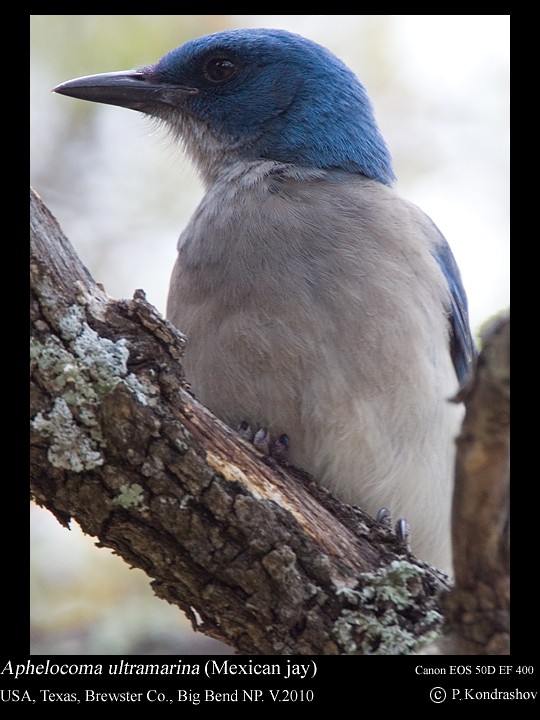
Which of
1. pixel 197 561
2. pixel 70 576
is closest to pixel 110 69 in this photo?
pixel 70 576


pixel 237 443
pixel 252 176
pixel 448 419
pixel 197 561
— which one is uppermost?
pixel 252 176

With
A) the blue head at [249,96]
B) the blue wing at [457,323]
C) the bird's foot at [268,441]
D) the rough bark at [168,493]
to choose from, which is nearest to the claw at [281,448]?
the bird's foot at [268,441]

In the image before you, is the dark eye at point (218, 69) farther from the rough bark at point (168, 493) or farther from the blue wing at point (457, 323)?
the rough bark at point (168, 493)

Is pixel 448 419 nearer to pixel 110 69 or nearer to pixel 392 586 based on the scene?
pixel 392 586

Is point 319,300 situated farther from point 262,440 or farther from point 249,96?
point 249,96

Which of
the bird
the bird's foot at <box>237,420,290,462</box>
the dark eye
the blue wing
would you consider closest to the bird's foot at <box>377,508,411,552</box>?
the bird

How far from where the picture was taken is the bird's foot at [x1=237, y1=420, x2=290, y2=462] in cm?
537

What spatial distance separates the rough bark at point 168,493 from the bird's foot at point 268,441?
0.81 meters

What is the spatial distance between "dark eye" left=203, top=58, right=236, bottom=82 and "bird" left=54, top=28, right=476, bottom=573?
0.02m

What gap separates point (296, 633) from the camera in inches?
171

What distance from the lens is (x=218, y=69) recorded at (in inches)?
292

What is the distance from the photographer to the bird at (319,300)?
18.5 ft

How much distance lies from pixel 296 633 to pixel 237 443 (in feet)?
3.27

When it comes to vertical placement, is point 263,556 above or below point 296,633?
above
